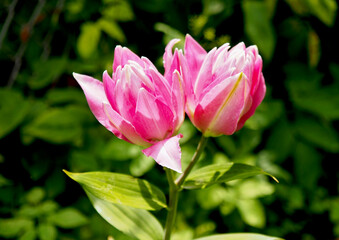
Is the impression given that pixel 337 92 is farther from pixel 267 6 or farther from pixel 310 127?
pixel 267 6

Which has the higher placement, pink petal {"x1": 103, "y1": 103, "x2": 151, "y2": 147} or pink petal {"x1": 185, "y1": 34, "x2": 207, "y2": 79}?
pink petal {"x1": 185, "y1": 34, "x2": 207, "y2": 79}

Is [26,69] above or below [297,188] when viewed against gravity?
above

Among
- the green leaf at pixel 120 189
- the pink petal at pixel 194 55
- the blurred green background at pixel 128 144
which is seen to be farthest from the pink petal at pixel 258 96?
the blurred green background at pixel 128 144

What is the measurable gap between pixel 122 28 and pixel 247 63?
44.0 inches

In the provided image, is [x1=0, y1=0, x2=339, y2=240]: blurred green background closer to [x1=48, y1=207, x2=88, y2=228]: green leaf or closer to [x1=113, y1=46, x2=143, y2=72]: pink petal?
[x1=48, y1=207, x2=88, y2=228]: green leaf

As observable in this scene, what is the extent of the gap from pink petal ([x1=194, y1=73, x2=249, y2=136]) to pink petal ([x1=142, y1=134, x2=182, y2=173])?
8cm

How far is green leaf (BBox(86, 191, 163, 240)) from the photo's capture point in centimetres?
72

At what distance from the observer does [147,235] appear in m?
0.74

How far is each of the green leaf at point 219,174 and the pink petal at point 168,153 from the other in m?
0.14

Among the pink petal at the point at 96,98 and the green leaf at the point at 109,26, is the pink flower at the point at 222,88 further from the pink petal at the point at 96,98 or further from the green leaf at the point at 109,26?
the green leaf at the point at 109,26

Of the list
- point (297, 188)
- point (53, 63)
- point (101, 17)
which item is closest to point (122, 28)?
point (101, 17)

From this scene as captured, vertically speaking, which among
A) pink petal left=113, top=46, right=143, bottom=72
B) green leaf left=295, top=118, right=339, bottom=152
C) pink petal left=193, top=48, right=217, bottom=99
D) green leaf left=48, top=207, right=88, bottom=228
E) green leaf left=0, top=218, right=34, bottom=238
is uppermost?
pink petal left=113, top=46, right=143, bottom=72

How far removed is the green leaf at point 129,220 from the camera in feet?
2.37

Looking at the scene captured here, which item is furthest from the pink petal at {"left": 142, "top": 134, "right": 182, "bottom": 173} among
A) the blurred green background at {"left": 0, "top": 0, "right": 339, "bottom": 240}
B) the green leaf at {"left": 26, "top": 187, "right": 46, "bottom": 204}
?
the green leaf at {"left": 26, "top": 187, "right": 46, "bottom": 204}
